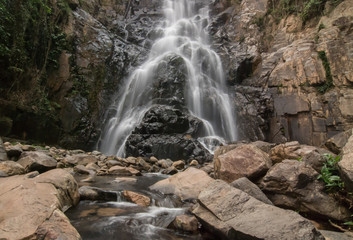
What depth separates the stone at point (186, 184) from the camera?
4.35m

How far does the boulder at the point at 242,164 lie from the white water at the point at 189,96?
6154 mm

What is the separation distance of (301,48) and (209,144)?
7004mm

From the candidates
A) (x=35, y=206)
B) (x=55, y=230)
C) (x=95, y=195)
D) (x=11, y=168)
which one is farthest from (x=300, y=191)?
(x=11, y=168)

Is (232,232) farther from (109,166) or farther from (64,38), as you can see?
(64,38)

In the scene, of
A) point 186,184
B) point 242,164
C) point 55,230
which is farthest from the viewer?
point 186,184

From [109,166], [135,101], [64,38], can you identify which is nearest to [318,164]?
[109,166]

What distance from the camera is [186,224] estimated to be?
118 inches

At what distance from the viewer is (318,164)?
3.73 m

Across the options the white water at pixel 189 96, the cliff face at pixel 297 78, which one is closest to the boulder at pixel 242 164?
the white water at pixel 189 96

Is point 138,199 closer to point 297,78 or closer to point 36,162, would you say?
point 36,162

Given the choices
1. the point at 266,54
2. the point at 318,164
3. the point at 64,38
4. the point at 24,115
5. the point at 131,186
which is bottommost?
the point at 131,186

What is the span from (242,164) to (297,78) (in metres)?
Result: 8.71

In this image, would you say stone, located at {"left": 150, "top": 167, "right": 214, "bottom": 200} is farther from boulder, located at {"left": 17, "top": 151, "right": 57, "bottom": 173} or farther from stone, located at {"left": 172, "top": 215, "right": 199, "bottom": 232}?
boulder, located at {"left": 17, "top": 151, "right": 57, "bottom": 173}

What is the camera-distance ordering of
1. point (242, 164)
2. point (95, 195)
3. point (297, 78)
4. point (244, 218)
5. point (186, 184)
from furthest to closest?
point (297, 78), point (186, 184), point (242, 164), point (95, 195), point (244, 218)
